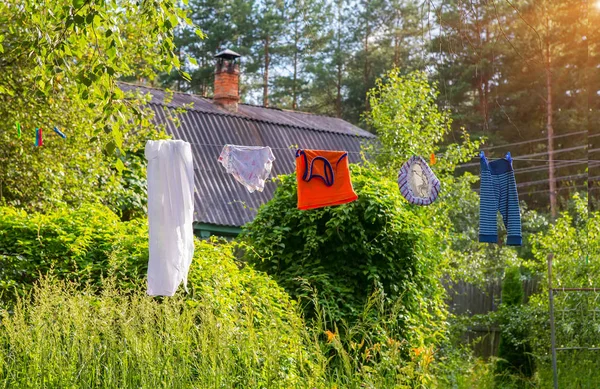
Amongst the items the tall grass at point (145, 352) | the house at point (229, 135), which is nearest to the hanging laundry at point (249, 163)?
the tall grass at point (145, 352)

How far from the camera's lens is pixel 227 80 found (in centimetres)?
1538

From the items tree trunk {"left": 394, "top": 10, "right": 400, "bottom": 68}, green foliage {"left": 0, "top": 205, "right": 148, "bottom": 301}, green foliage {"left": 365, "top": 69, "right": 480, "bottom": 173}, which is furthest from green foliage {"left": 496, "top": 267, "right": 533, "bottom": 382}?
tree trunk {"left": 394, "top": 10, "right": 400, "bottom": 68}

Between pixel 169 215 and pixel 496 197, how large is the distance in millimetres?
2893

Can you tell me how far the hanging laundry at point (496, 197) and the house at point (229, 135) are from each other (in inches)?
237

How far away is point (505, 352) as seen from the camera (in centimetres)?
A: 909

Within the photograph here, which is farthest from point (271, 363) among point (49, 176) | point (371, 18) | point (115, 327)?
point (371, 18)

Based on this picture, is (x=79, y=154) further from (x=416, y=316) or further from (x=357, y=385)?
(x=357, y=385)

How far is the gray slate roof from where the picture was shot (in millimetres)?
12877

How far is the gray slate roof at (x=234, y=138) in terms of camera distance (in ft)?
42.2

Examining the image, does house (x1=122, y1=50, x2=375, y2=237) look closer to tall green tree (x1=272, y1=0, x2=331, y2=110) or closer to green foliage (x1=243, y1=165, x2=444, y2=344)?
tall green tree (x1=272, y1=0, x2=331, y2=110)

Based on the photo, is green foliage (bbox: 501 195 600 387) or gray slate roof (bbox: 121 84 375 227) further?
gray slate roof (bbox: 121 84 375 227)

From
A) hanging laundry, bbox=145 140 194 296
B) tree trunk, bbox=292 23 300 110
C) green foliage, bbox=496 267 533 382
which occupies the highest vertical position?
tree trunk, bbox=292 23 300 110

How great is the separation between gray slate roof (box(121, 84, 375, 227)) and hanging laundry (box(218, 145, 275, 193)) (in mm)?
5013

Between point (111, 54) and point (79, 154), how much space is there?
417 cm
